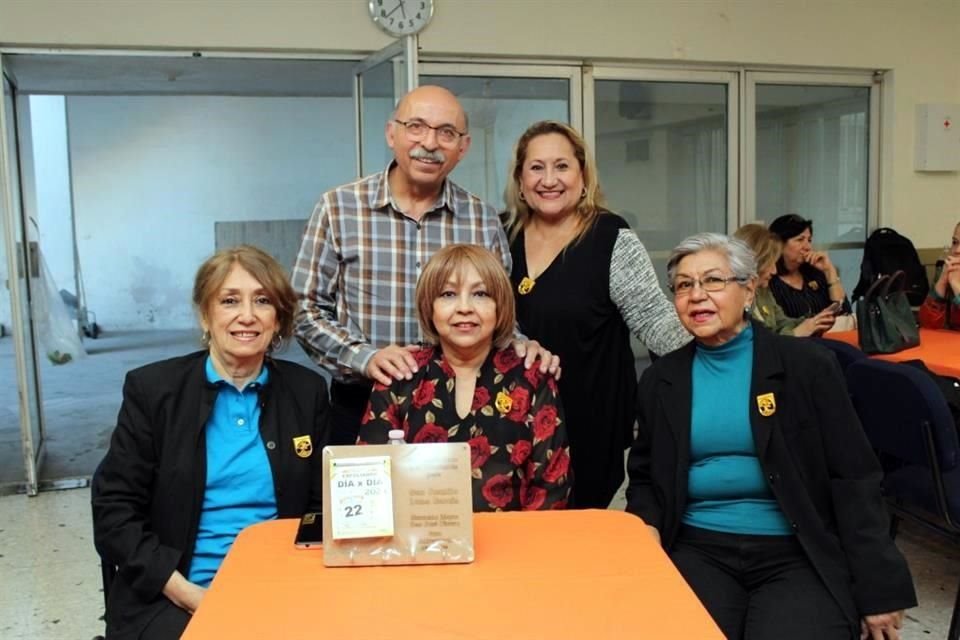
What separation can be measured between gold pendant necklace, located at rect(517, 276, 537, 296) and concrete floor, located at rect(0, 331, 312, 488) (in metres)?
0.97

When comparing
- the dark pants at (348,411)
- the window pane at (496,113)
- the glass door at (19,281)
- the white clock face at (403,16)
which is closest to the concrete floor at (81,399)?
the glass door at (19,281)

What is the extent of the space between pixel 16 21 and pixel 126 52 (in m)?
0.48

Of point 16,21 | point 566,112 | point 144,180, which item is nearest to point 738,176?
point 566,112

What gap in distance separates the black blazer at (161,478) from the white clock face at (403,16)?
9.65ft

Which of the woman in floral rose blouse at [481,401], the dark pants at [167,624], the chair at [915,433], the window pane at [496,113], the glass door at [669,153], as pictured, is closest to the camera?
the dark pants at [167,624]

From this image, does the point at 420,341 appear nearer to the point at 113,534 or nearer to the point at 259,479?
the point at 259,479

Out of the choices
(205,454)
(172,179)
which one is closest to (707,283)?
(205,454)

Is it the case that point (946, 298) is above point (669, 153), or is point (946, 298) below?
below

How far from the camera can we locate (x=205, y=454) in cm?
177

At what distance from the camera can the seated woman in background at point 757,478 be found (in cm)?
175

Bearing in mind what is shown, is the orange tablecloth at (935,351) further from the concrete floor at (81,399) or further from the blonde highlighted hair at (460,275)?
the concrete floor at (81,399)

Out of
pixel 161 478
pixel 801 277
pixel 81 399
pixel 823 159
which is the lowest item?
pixel 81 399

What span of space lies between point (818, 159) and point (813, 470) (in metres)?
4.12

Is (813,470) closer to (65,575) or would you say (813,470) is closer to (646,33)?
(65,575)
